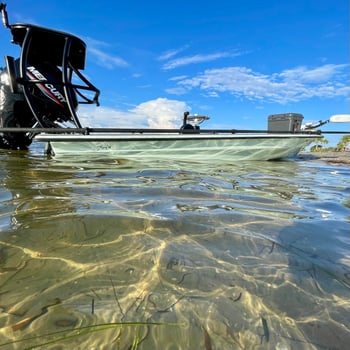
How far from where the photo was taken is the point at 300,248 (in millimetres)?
1399

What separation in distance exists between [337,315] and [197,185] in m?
2.07

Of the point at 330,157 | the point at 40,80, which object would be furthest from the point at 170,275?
the point at 330,157

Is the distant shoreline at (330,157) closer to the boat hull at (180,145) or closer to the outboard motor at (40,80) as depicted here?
the boat hull at (180,145)

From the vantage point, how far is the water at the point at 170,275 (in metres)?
0.82

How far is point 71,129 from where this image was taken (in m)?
5.00

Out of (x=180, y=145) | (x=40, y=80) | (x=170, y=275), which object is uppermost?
(x=40, y=80)

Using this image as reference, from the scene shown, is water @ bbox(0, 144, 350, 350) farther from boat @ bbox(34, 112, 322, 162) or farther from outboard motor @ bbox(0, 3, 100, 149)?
outboard motor @ bbox(0, 3, 100, 149)

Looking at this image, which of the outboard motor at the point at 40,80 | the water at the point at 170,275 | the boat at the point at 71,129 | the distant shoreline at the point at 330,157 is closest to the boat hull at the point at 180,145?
the boat at the point at 71,129

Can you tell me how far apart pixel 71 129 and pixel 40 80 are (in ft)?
4.80

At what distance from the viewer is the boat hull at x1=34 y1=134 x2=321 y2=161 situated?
5246 mm

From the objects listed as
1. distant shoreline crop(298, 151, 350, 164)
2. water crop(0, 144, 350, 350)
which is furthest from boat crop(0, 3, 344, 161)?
water crop(0, 144, 350, 350)

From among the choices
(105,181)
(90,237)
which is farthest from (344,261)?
(105,181)

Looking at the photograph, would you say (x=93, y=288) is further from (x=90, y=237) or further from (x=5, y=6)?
(x=5, y=6)

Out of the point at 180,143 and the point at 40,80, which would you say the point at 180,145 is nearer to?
the point at 180,143
